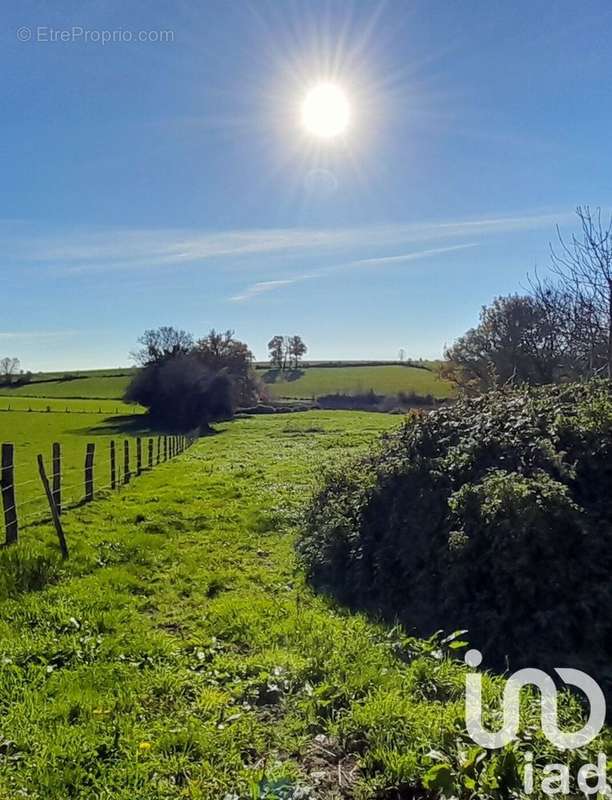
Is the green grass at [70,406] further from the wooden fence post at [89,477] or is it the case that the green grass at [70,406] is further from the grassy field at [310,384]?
the wooden fence post at [89,477]

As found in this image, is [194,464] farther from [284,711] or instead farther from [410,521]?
[284,711]

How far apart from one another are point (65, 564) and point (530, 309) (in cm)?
2773

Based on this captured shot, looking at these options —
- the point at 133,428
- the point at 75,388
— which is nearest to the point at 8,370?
the point at 75,388

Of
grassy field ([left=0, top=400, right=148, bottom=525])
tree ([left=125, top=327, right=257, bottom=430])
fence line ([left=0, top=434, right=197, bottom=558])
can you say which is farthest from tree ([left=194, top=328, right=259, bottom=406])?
fence line ([left=0, top=434, right=197, bottom=558])

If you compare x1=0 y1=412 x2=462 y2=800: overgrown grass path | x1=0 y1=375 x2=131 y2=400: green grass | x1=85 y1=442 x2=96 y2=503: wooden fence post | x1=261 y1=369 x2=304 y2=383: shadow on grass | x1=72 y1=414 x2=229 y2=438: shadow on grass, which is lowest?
x1=72 y1=414 x2=229 y2=438: shadow on grass

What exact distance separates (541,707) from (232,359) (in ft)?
179

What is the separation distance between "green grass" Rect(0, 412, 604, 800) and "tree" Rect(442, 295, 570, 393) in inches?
441

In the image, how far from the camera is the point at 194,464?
20.0 meters

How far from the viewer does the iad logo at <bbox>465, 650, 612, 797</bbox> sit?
124 inches

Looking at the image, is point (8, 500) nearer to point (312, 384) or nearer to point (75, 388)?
point (312, 384)

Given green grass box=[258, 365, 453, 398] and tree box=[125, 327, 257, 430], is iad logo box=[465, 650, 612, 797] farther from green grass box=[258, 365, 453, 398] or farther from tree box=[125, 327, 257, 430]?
green grass box=[258, 365, 453, 398]

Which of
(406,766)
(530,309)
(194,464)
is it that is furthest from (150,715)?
(530,309)

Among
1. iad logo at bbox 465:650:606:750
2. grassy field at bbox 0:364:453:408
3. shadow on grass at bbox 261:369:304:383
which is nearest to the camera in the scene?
iad logo at bbox 465:650:606:750

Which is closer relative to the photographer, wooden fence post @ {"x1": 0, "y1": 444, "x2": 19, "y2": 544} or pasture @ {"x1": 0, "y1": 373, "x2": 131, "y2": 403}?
wooden fence post @ {"x1": 0, "y1": 444, "x2": 19, "y2": 544}
